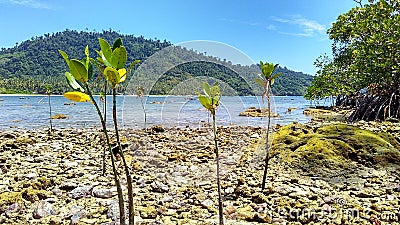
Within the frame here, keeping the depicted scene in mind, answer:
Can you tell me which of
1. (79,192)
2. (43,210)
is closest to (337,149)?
(79,192)

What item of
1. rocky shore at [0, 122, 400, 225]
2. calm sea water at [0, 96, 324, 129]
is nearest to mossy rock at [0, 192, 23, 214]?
rocky shore at [0, 122, 400, 225]

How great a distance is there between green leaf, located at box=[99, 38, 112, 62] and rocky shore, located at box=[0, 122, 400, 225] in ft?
6.67

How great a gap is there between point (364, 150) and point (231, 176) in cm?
249

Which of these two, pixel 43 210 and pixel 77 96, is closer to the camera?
pixel 77 96

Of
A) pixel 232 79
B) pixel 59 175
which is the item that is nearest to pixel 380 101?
pixel 232 79

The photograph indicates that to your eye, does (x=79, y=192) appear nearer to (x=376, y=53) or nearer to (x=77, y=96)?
(x=77, y=96)

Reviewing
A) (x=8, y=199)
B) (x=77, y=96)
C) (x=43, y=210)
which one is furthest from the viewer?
(x=8, y=199)

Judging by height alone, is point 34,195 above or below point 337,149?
below

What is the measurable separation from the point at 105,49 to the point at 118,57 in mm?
96

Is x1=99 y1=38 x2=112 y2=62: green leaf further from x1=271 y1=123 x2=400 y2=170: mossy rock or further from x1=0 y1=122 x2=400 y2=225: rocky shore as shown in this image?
x1=271 y1=123 x2=400 y2=170: mossy rock

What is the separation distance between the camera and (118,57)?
210 centimetres

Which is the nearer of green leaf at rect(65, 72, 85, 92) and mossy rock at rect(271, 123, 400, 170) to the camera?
green leaf at rect(65, 72, 85, 92)

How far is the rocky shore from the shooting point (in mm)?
3592

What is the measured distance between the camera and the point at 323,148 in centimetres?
575
